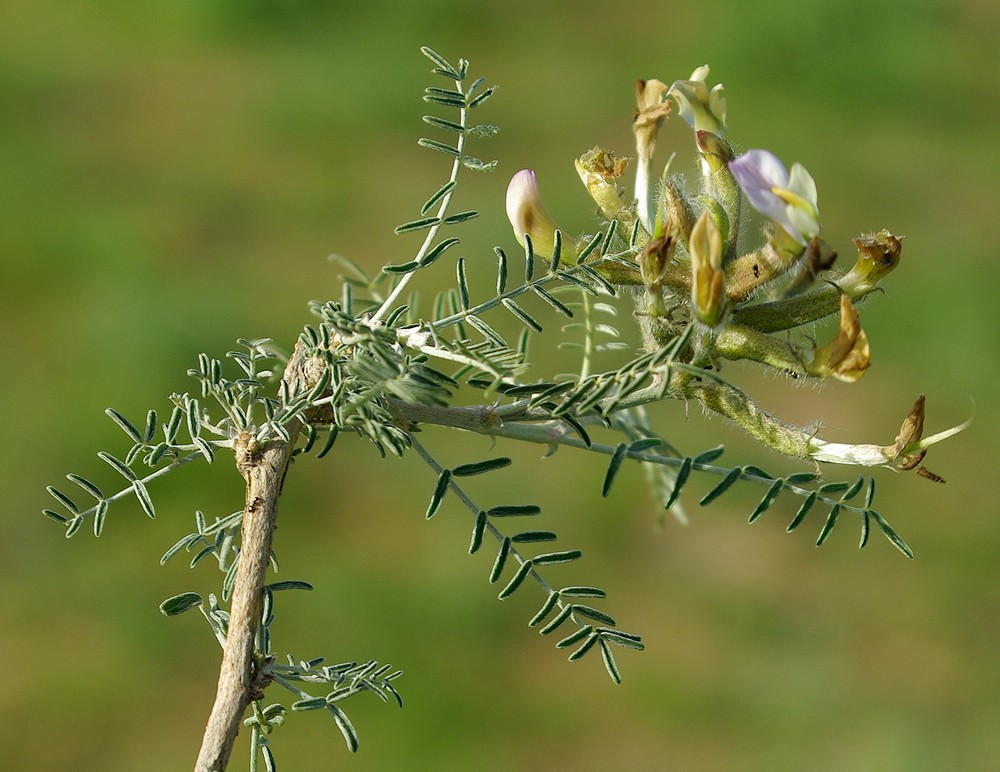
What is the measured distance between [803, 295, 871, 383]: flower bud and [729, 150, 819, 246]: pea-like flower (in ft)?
0.19

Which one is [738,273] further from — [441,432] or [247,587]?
[441,432]

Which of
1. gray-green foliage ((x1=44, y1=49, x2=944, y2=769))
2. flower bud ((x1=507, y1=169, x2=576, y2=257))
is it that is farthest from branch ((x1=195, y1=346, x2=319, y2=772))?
flower bud ((x1=507, y1=169, x2=576, y2=257))

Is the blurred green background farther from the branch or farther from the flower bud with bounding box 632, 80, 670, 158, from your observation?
the branch

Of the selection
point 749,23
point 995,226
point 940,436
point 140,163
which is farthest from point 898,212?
point 940,436

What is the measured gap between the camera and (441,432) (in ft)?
12.3

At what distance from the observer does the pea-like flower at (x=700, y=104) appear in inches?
38.8

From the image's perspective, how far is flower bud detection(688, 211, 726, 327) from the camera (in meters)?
0.85

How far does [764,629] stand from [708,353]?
269 cm

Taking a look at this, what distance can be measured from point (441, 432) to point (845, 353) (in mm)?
2900

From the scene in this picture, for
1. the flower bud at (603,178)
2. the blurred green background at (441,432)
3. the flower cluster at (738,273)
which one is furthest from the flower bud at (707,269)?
the blurred green background at (441,432)

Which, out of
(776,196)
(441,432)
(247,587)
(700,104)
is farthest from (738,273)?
(441,432)

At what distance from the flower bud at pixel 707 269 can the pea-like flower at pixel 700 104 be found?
0.17 m

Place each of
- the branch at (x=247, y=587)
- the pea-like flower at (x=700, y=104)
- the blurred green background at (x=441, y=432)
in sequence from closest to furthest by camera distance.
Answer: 1. the branch at (x=247, y=587)
2. the pea-like flower at (x=700, y=104)
3. the blurred green background at (x=441, y=432)

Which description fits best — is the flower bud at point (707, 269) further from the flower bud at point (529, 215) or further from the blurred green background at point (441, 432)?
the blurred green background at point (441, 432)
